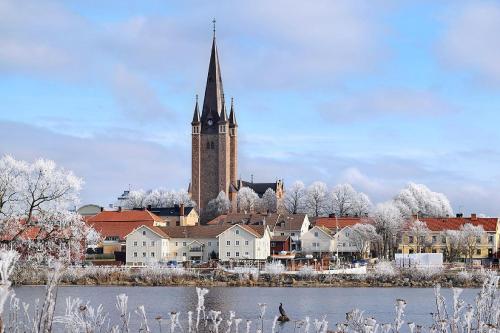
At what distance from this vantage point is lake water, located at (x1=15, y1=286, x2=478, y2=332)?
3925 centimetres

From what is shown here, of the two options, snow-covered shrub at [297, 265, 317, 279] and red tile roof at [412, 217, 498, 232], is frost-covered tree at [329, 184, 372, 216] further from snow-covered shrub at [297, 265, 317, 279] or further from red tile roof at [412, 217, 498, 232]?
snow-covered shrub at [297, 265, 317, 279]

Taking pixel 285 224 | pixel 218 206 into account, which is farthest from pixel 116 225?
pixel 218 206

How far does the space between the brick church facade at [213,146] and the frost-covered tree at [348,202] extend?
52.1ft

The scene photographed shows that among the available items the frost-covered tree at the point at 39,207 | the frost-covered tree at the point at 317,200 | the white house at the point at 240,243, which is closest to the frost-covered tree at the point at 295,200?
the frost-covered tree at the point at 317,200

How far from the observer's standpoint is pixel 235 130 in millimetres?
144000

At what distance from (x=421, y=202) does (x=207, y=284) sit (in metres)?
72.4

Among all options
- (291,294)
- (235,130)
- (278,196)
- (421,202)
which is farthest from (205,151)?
(291,294)

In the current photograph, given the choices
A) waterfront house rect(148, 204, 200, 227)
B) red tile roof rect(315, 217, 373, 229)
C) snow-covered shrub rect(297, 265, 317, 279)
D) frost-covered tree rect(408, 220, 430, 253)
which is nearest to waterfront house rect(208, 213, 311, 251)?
red tile roof rect(315, 217, 373, 229)

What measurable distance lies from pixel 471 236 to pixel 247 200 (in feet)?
164

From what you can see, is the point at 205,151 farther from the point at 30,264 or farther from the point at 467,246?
the point at 30,264

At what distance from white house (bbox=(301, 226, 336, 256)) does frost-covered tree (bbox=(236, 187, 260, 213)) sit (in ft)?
134

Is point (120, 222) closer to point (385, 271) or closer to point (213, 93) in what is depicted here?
point (385, 271)

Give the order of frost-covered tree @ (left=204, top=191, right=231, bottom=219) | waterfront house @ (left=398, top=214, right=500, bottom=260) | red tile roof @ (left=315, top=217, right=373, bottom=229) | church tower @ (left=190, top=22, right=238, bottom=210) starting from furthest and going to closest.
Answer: church tower @ (left=190, top=22, right=238, bottom=210) < frost-covered tree @ (left=204, top=191, right=231, bottom=219) < red tile roof @ (left=315, top=217, right=373, bottom=229) < waterfront house @ (left=398, top=214, right=500, bottom=260)

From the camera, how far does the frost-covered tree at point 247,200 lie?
139125mm
